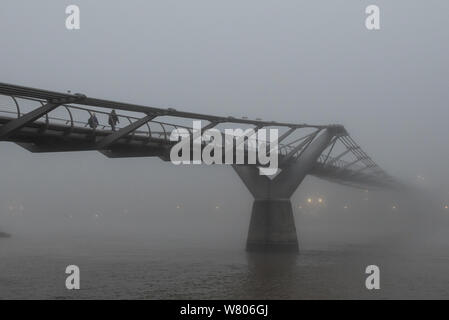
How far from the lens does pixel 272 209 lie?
60.2 meters

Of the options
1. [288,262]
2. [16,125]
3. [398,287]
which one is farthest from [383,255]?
[16,125]

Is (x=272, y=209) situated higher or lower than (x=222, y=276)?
higher

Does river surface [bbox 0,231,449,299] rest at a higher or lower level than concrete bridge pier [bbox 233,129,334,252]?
lower

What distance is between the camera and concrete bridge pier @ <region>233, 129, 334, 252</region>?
196 feet

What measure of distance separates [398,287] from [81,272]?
22477 millimetres

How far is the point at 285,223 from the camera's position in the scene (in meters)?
60.4

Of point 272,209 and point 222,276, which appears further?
point 272,209

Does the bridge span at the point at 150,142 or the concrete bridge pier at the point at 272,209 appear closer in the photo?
the bridge span at the point at 150,142

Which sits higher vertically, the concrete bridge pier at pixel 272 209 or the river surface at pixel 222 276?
the concrete bridge pier at pixel 272 209

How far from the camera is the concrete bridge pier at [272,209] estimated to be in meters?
59.8

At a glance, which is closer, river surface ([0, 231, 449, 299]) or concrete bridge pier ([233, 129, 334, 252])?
river surface ([0, 231, 449, 299])
